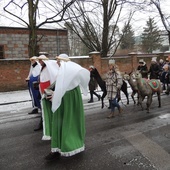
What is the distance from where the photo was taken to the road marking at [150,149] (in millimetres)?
3702

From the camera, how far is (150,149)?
4289 millimetres

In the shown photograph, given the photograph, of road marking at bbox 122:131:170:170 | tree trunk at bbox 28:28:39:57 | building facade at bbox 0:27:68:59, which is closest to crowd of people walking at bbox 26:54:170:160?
road marking at bbox 122:131:170:170

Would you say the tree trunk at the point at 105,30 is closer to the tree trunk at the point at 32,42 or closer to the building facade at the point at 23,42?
the building facade at the point at 23,42

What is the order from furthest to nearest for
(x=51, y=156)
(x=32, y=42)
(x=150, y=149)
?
1. (x=32, y=42)
2. (x=150, y=149)
3. (x=51, y=156)

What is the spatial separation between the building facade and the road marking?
50.7ft

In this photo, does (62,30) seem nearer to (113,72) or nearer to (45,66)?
(113,72)

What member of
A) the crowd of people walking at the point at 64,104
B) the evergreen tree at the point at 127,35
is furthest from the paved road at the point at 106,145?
the evergreen tree at the point at 127,35

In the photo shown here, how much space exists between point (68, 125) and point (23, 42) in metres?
18.1

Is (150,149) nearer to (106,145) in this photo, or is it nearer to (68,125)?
(106,145)

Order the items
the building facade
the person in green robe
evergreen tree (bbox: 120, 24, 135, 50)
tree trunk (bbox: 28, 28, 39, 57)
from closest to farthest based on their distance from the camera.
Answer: the person in green robe
tree trunk (bbox: 28, 28, 39, 57)
the building facade
evergreen tree (bbox: 120, 24, 135, 50)

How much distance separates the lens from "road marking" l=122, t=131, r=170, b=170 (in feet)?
12.1

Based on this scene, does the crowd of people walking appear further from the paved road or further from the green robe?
the paved road

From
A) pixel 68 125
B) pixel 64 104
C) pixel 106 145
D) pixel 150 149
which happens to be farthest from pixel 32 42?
pixel 150 149

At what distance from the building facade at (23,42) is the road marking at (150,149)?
50.7 feet
